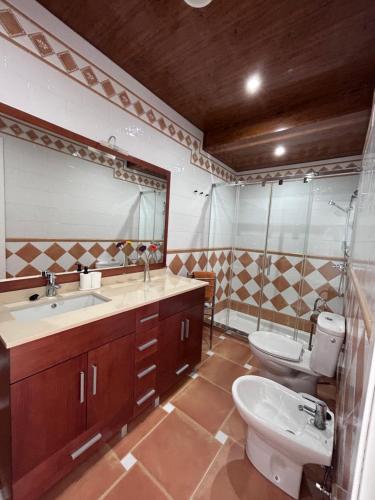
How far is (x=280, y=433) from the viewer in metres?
1.01

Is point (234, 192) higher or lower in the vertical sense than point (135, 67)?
lower

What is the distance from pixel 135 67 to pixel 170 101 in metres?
0.44

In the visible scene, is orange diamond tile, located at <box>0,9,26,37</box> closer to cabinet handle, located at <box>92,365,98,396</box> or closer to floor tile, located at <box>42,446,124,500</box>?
cabinet handle, located at <box>92,365,98,396</box>

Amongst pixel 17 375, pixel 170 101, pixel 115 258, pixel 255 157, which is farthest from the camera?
pixel 255 157

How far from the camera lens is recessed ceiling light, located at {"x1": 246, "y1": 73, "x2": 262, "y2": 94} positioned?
1601 millimetres

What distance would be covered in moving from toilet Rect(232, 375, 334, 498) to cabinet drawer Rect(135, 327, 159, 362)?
0.59m

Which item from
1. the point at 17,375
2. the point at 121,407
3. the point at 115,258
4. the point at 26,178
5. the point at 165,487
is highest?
the point at 26,178

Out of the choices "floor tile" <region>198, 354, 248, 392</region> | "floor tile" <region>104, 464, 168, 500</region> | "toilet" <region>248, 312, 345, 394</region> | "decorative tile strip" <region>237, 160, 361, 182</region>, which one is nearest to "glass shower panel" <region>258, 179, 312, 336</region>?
"decorative tile strip" <region>237, 160, 361, 182</region>

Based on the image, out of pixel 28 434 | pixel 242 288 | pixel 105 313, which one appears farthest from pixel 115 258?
pixel 242 288

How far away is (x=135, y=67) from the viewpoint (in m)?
1.59

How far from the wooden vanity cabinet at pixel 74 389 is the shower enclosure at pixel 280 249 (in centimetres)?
166

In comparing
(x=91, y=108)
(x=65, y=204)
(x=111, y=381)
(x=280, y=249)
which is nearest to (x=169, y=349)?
(x=111, y=381)

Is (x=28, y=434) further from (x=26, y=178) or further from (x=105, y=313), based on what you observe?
(x=26, y=178)

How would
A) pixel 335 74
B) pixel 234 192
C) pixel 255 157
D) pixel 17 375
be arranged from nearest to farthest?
pixel 17 375
pixel 335 74
pixel 255 157
pixel 234 192
